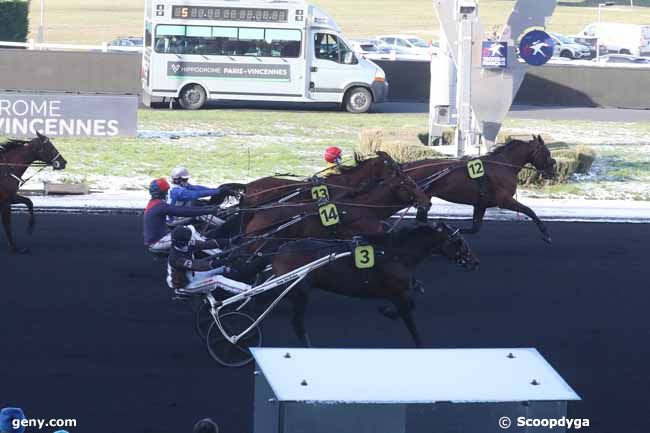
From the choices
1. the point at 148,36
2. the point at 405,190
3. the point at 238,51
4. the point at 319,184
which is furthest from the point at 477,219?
the point at 148,36

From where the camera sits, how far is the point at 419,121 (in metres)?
30.8

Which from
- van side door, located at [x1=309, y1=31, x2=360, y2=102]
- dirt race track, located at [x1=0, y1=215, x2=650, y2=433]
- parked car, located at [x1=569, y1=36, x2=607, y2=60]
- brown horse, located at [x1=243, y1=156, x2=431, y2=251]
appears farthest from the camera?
parked car, located at [x1=569, y1=36, x2=607, y2=60]

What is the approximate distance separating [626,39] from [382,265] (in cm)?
4829

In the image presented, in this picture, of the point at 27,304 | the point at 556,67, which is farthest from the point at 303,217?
the point at 556,67

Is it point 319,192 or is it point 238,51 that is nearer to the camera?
point 319,192

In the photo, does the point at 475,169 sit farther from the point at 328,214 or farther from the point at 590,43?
the point at 590,43

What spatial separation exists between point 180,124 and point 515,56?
9759 mm

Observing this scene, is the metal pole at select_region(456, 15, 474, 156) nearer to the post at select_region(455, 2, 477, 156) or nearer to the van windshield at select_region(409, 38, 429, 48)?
the post at select_region(455, 2, 477, 156)

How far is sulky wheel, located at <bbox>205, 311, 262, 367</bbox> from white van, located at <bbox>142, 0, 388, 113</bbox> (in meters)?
21.9

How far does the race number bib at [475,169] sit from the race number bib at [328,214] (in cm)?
374

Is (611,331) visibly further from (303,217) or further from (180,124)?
(180,124)

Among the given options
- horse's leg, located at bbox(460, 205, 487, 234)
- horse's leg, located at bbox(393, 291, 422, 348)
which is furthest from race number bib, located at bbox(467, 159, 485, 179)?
horse's leg, located at bbox(393, 291, 422, 348)

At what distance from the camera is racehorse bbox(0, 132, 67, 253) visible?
14516 mm

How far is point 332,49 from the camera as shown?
32.2 m
